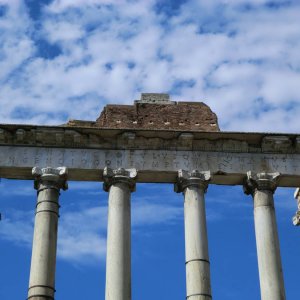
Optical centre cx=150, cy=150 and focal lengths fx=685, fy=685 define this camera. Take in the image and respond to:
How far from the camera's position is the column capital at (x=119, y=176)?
19.3 meters

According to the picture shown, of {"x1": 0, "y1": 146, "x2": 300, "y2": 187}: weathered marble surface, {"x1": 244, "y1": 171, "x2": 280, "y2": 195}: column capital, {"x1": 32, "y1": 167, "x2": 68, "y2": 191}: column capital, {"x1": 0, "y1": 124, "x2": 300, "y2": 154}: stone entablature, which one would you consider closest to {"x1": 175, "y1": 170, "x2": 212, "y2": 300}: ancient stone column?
{"x1": 0, "y1": 146, "x2": 300, "y2": 187}: weathered marble surface

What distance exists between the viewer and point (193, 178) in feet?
63.6

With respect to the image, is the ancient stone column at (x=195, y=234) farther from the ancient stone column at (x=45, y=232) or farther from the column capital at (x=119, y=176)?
the ancient stone column at (x=45, y=232)

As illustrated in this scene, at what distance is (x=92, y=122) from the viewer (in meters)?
21.0

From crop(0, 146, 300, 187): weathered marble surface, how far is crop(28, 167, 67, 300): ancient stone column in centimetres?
42

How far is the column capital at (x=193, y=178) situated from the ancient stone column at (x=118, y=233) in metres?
1.33

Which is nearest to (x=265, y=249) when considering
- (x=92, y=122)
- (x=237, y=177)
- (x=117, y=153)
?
(x=237, y=177)

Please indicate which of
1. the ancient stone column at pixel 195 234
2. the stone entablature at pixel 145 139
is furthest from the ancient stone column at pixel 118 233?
the ancient stone column at pixel 195 234

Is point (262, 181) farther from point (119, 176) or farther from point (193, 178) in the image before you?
point (119, 176)

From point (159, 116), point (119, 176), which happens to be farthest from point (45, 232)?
point (159, 116)

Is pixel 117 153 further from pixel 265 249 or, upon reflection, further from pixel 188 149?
pixel 265 249

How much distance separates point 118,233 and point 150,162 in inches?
96.4

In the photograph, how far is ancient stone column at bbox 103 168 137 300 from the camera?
17.6 meters

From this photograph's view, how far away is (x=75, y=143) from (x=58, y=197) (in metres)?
1.68
